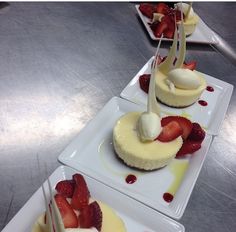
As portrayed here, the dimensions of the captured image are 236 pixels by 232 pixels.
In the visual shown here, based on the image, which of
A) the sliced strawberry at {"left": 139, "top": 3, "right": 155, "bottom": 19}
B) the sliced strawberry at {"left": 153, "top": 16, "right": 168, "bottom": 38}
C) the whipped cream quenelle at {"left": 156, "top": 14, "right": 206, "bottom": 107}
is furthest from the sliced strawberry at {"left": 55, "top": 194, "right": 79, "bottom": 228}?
the sliced strawberry at {"left": 139, "top": 3, "right": 155, "bottom": 19}

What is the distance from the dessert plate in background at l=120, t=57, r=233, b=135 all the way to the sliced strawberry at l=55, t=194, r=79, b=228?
70 cm

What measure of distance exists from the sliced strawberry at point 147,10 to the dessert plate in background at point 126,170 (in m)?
1.06

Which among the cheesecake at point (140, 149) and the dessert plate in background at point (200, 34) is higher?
the cheesecake at point (140, 149)

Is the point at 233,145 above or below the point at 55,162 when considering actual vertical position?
below

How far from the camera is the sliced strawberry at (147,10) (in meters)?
2.31

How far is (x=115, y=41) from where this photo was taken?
2146 millimetres

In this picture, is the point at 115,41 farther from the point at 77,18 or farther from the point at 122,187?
the point at 122,187

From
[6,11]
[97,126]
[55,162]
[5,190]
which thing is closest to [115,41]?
[6,11]

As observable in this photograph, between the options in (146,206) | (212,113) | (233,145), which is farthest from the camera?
(212,113)

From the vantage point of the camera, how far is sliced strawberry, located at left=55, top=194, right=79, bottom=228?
97 centimetres

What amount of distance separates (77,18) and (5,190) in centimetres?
138

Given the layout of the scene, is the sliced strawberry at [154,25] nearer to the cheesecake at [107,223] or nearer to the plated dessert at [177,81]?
the plated dessert at [177,81]

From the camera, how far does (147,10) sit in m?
2.33

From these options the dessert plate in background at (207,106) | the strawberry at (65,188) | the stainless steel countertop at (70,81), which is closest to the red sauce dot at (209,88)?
the dessert plate in background at (207,106)
